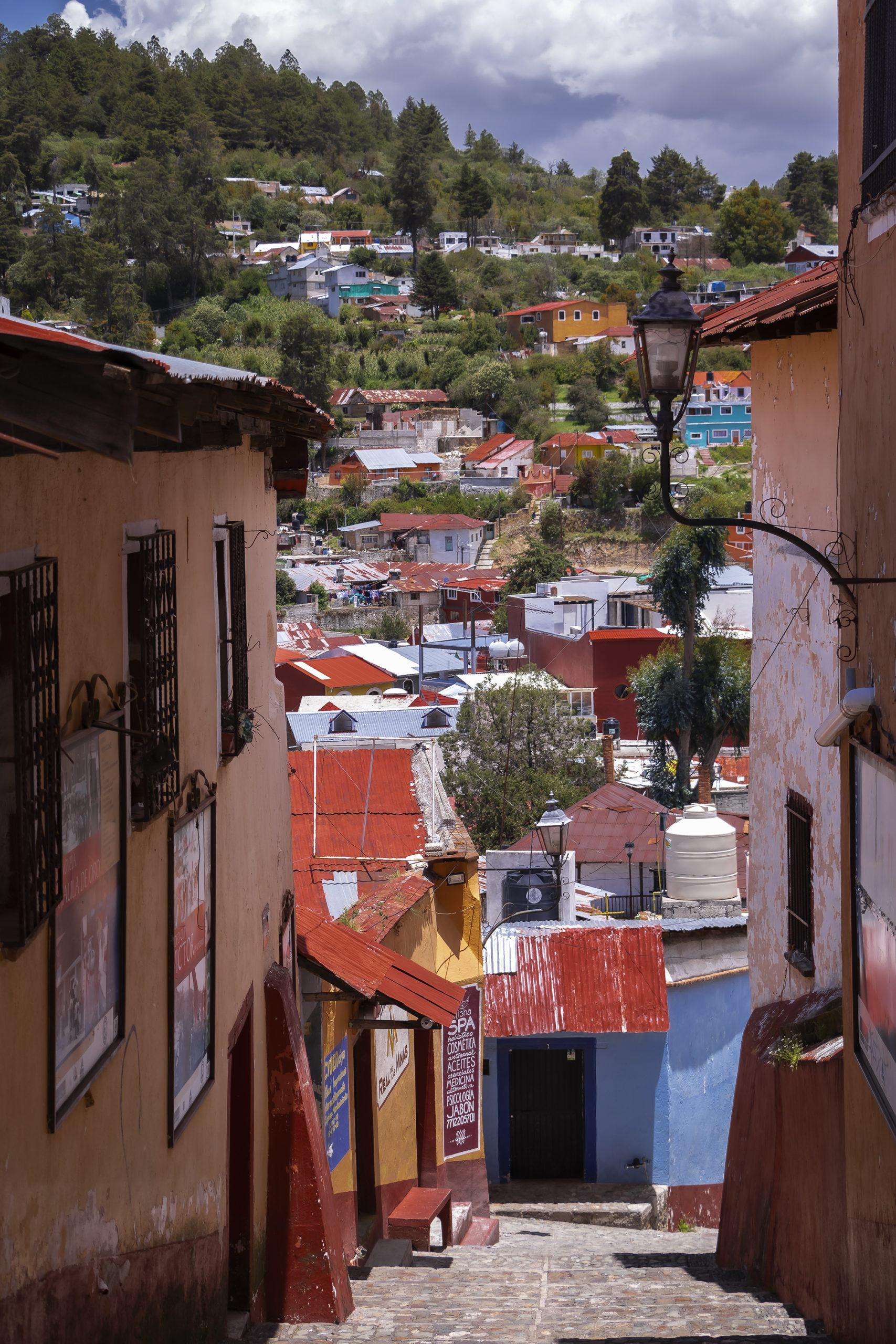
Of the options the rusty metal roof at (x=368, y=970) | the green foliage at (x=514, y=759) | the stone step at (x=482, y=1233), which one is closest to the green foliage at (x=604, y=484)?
the green foliage at (x=514, y=759)

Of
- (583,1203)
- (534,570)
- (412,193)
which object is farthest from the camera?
(412,193)

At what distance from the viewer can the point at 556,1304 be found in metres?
7.07

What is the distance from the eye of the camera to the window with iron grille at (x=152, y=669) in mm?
4980

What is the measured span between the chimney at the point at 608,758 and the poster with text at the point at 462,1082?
824 inches

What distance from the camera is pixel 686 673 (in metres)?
41.5

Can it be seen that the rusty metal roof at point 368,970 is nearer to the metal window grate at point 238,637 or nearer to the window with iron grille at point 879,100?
the metal window grate at point 238,637

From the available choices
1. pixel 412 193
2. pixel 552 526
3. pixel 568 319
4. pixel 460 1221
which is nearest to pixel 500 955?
pixel 460 1221

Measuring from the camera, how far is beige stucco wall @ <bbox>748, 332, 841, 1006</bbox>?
8.21m

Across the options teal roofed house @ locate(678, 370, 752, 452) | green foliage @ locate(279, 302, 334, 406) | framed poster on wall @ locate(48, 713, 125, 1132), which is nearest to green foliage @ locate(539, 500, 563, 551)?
teal roofed house @ locate(678, 370, 752, 452)

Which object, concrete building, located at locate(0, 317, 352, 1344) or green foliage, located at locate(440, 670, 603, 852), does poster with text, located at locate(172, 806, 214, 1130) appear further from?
green foliage, located at locate(440, 670, 603, 852)

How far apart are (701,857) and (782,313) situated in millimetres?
10139

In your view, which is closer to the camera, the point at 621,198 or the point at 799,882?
the point at 799,882

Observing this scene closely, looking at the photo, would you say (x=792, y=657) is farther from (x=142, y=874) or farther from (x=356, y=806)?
(x=356, y=806)

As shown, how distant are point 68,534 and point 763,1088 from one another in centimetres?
543
